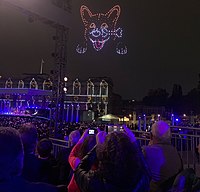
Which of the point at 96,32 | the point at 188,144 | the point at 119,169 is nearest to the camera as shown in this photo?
the point at 119,169

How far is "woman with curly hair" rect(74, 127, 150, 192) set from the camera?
2084mm

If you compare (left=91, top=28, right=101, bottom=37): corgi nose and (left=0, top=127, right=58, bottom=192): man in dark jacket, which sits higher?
(left=91, top=28, right=101, bottom=37): corgi nose

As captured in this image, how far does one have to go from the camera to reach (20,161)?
5.25 ft

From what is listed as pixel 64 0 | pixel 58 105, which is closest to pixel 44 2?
pixel 64 0

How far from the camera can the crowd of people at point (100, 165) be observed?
1.58 meters

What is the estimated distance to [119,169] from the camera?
2.08 meters

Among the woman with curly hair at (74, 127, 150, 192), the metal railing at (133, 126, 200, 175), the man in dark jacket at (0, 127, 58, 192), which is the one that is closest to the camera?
the man in dark jacket at (0, 127, 58, 192)

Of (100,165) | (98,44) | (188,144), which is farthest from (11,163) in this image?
(98,44)

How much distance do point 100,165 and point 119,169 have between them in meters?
0.17

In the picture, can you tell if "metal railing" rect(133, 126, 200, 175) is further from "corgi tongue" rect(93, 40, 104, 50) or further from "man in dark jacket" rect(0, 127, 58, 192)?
"corgi tongue" rect(93, 40, 104, 50)

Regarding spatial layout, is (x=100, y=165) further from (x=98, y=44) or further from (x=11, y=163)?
(x=98, y=44)

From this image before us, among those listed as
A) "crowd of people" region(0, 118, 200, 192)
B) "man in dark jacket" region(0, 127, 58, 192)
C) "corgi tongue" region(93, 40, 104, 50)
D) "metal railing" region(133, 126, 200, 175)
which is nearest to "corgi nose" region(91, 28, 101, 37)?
"corgi tongue" region(93, 40, 104, 50)

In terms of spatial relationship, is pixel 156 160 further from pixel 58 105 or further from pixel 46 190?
pixel 58 105

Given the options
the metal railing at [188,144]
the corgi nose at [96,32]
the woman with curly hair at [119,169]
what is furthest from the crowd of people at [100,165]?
the corgi nose at [96,32]
